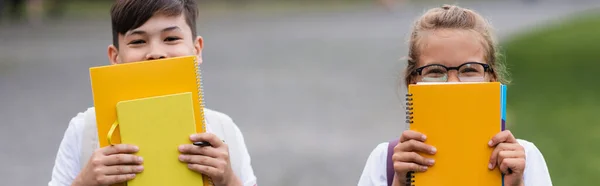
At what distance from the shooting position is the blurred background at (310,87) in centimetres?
710

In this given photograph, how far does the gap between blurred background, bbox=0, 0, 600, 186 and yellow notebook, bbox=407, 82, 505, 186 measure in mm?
865

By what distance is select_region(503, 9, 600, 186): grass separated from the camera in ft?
22.2

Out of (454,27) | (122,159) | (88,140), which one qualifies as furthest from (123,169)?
(454,27)

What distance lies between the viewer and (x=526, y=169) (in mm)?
3172

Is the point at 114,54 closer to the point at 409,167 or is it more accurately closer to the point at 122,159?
the point at 122,159

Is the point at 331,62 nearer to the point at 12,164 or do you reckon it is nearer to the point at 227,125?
the point at 12,164

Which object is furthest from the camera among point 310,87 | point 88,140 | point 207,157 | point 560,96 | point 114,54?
point 310,87

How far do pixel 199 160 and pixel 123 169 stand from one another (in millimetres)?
215

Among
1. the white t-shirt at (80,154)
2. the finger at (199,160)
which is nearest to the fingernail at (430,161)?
the finger at (199,160)

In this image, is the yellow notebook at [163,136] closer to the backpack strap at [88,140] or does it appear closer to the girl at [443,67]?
the backpack strap at [88,140]

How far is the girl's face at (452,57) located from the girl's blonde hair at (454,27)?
0.03 meters

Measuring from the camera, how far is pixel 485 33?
3322 mm

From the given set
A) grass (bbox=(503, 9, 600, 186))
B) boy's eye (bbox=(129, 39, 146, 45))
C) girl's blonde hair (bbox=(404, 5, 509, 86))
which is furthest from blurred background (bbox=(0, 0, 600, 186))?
boy's eye (bbox=(129, 39, 146, 45))

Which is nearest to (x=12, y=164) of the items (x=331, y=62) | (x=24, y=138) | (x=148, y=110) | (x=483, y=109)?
(x=24, y=138)
